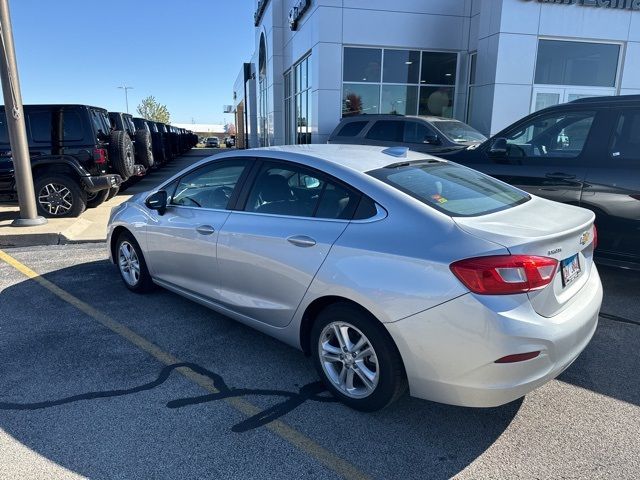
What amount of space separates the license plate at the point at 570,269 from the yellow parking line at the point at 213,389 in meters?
1.51

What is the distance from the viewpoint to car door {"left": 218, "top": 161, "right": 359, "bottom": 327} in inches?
121

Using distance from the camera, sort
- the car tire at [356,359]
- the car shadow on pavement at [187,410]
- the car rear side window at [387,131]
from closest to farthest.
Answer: the car shadow on pavement at [187,410] < the car tire at [356,359] < the car rear side window at [387,131]

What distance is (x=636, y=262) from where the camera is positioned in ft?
15.2

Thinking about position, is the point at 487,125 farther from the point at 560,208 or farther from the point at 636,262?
the point at 560,208

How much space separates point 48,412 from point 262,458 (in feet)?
4.64

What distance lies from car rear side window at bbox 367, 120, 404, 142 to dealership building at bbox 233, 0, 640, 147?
192 inches

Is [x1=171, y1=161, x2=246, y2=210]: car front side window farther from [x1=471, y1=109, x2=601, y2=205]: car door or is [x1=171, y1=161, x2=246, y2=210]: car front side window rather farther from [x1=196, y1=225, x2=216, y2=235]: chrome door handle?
[x1=471, y1=109, x2=601, y2=205]: car door

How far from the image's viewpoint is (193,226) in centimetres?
400

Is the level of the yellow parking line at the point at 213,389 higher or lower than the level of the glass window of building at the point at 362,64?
lower

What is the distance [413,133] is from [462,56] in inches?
288

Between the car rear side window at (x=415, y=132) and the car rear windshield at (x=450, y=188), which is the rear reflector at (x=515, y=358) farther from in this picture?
the car rear side window at (x=415, y=132)

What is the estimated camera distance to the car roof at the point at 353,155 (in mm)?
3289

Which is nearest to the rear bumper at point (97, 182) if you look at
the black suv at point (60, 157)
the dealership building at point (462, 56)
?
the black suv at point (60, 157)

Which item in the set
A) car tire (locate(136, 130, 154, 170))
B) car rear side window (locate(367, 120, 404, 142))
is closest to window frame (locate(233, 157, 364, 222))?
car rear side window (locate(367, 120, 404, 142))
